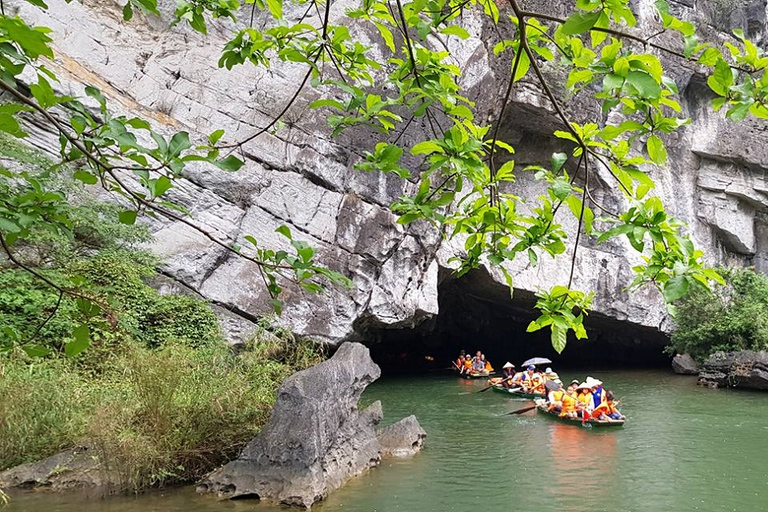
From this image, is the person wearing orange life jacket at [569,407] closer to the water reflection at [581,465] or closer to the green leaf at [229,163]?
the water reflection at [581,465]

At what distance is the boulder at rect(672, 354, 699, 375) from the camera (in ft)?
54.6

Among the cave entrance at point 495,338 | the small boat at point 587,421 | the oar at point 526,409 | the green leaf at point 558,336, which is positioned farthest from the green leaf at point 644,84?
the cave entrance at point 495,338

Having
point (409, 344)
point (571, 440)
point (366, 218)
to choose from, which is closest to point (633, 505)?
point (571, 440)

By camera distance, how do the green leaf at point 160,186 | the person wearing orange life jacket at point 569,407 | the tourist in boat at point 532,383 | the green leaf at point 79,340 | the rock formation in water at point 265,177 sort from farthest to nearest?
1. the tourist in boat at point 532,383
2. the rock formation in water at point 265,177
3. the person wearing orange life jacket at point 569,407
4. the green leaf at point 79,340
5. the green leaf at point 160,186

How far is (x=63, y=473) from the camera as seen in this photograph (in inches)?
239

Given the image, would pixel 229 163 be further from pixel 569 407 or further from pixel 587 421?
pixel 569 407

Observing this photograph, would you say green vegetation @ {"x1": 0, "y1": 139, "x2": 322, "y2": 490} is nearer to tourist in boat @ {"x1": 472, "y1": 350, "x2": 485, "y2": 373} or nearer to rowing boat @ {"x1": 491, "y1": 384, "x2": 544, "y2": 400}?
rowing boat @ {"x1": 491, "y1": 384, "x2": 544, "y2": 400}

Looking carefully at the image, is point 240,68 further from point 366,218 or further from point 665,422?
point 665,422

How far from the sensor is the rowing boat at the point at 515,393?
12898mm

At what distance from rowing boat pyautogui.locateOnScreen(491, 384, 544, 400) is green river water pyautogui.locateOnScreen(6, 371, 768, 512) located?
1.10m

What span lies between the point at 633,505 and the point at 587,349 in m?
16.9

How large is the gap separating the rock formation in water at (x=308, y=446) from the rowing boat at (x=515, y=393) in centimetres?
631

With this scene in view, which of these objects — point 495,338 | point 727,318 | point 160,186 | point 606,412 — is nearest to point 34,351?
point 160,186

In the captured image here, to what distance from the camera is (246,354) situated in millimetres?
7605
